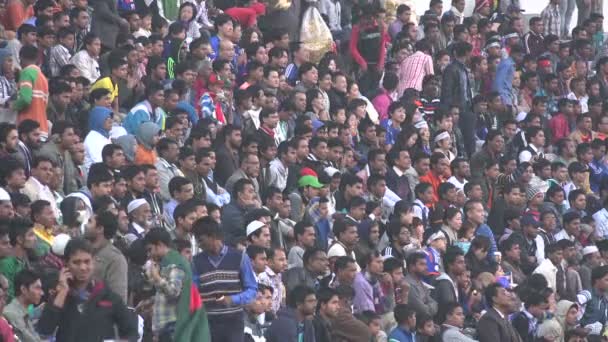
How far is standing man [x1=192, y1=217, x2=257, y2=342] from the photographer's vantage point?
1525cm

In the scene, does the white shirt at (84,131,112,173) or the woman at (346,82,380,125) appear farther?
the woman at (346,82,380,125)

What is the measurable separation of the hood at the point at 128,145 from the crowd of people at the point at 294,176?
4 cm

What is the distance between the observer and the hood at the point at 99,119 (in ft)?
63.1

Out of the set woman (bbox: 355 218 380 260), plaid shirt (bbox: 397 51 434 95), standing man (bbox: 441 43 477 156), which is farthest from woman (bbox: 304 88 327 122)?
woman (bbox: 355 218 380 260)

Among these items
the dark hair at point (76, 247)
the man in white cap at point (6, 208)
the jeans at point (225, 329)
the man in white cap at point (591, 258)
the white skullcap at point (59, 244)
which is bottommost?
the man in white cap at point (591, 258)

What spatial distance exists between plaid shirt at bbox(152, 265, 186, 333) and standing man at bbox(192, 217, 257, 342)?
20.8 inches

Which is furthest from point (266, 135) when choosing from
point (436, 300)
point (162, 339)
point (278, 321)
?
point (162, 339)

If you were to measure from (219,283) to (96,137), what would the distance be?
4236 mm

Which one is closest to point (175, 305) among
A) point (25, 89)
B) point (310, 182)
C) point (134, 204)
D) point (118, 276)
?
point (118, 276)

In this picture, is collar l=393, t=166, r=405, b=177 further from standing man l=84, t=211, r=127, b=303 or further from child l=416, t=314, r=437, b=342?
standing man l=84, t=211, r=127, b=303

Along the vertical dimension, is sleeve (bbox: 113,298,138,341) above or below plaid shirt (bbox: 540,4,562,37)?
above

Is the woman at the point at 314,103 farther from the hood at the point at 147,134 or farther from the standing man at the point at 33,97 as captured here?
the standing man at the point at 33,97

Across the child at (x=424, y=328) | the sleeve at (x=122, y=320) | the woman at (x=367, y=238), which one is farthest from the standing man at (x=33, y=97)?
the sleeve at (x=122, y=320)

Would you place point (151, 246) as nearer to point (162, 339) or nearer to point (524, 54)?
point (162, 339)
